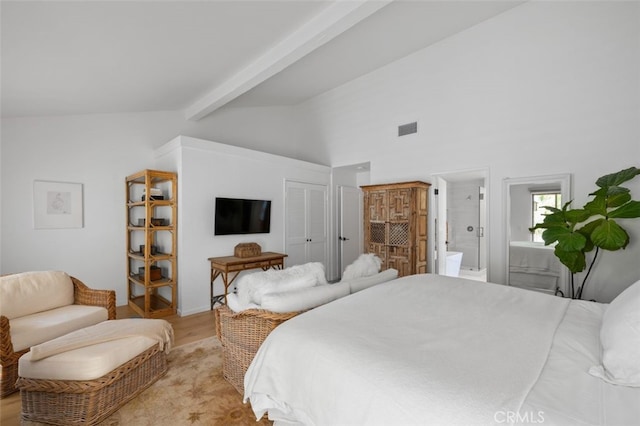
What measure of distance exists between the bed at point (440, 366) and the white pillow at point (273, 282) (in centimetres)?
36

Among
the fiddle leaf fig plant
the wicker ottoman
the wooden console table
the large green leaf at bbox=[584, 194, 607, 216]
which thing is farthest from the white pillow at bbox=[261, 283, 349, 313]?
the large green leaf at bbox=[584, 194, 607, 216]

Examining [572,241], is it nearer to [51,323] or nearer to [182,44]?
[182,44]

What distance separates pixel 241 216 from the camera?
4430 mm

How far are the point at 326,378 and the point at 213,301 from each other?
3.34 meters


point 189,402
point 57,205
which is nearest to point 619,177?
point 189,402

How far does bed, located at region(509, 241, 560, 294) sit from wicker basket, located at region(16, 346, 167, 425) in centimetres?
420

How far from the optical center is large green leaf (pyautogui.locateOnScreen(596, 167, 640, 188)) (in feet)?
8.41

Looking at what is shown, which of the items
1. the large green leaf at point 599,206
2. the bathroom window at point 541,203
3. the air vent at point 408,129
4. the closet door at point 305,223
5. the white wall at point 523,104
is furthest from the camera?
the closet door at point 305,223

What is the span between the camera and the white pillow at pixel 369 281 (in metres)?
2.35

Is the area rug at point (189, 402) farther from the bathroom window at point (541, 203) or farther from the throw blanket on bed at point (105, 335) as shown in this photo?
the bathroom window at point (541, 203)

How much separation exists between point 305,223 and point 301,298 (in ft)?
11.6

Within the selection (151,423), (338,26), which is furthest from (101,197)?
(338,26)

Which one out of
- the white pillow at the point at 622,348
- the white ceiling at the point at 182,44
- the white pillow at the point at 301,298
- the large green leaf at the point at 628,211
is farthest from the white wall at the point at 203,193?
the large green leaf at the point at 628,211

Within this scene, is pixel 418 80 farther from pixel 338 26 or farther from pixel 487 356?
pixel 487 356
